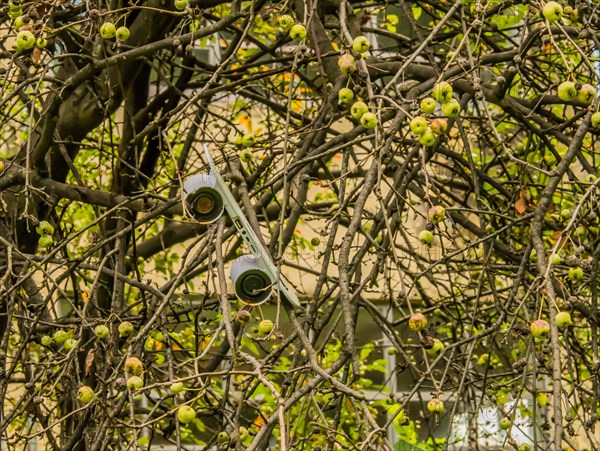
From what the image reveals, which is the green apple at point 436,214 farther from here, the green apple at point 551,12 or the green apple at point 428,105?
the green apple at point 551,12

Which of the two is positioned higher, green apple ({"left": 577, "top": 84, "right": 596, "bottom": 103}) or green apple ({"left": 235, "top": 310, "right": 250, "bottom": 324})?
green apple ({"left": 577, "top": 84, "right": 596, "bottom": 103})

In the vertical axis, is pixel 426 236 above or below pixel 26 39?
below

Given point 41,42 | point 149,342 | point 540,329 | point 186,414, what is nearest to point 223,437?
point 186,414

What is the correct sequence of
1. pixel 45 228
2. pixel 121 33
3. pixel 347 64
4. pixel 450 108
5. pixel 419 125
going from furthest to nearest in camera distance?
pixel 45 228, pixel 121 33, pixel 347 64, pixel 450 108, pixel 419 125

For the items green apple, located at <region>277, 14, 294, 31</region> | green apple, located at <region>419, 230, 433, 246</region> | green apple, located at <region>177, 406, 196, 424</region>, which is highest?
green apple, located at <region>277, 14, 294, 31</region>

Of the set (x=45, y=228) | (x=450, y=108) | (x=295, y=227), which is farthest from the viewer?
(x=295, y=227)

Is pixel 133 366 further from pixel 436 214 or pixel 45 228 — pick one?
pixel 45 228

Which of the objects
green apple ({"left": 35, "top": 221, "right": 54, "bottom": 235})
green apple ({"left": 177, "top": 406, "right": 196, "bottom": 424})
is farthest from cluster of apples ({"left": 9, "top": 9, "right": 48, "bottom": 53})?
green apple ({"left": 177, "top": 406, "right": 196, "bottom": 424})

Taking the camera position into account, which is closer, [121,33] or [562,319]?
[562,319]

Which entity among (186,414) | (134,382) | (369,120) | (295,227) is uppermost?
(295,227)

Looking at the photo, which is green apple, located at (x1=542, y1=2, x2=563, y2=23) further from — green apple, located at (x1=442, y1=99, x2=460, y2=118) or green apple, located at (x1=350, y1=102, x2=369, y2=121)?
green apple, located at (x1=350, y1=102, x2=369, y2=121)

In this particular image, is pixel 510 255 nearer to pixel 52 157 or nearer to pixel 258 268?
pixel 258 268

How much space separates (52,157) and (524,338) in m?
2.69

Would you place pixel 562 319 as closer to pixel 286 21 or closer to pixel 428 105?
pixel 428 105
